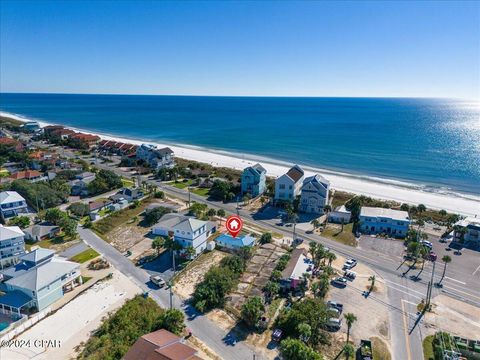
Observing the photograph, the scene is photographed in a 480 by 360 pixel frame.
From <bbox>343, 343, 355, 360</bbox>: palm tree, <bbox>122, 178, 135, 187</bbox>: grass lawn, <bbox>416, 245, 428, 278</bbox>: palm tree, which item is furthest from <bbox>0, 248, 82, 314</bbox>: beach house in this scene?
<bbox>416, 245, 428, 278</bbox>: palm tree

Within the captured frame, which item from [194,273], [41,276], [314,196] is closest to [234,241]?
[194,273]

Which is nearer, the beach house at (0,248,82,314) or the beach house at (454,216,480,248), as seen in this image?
the beach house at (0,248,82,314)

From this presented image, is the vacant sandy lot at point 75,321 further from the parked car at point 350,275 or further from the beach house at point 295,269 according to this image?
the parked car at point 350,275

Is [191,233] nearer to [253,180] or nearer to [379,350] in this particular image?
[379,350]

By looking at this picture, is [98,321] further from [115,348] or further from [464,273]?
[464,273]

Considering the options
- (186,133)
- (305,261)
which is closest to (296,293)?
(305,261)

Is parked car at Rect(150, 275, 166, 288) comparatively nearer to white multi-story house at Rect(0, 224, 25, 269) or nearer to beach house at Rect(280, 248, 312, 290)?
beach house at Rect(280, 248, 312, 290)
